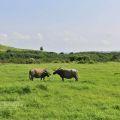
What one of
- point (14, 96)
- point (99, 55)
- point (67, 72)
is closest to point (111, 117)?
point (14, 96)

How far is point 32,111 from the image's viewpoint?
15.5 metres

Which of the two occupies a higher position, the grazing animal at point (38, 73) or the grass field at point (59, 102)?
the grazing animal at point (38, 73)

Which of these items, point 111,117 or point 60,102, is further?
point 60,102

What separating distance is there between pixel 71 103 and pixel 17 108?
114 inches

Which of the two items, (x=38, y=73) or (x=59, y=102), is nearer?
(x=59, y=102)

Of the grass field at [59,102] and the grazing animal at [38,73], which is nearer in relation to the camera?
the grass field at [59,102]

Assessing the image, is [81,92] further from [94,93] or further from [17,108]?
[17,108]

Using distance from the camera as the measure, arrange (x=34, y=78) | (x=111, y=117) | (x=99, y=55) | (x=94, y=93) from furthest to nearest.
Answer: (x=99, y=55)
(x=34, y=78)
(x=94, y=93)
(x=111, y=117)

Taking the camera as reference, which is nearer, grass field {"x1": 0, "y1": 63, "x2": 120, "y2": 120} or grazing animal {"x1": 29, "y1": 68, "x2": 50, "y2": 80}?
grass field {"x1": 0, "y1": 63, "x2": 120, "y2": 120}

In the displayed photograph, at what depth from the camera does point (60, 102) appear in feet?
58.2

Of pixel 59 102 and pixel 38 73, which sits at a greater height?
pixel 38 73

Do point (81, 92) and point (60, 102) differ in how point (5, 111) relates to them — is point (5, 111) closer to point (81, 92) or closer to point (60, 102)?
point (60, 102)

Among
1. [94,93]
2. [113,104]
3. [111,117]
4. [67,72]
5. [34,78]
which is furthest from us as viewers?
[34,78]

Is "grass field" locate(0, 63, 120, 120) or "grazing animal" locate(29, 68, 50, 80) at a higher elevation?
"grazing animal" locate(29, 68, 50, 80)
